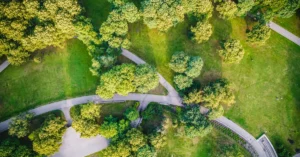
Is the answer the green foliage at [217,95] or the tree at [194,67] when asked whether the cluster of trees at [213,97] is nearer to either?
the green foliage at [217,95]

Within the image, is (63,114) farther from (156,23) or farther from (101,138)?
(156,23)

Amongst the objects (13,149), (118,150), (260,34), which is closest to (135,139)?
(118,150)

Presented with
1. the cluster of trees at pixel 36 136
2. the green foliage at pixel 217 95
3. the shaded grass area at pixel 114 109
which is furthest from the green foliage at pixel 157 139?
the cluster of trees at pixel 36 136

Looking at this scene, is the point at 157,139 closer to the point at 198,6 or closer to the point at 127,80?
the point at 127,80

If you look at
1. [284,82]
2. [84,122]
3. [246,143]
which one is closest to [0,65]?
[84,122]

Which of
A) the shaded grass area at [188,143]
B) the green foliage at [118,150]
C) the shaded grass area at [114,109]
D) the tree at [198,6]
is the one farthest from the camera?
the shaded grass area at [114,109]

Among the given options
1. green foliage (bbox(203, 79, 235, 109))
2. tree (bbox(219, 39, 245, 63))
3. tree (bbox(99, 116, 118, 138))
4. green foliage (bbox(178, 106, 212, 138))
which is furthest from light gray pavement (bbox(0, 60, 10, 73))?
tree (bbox(219, 39, 245, 63))
